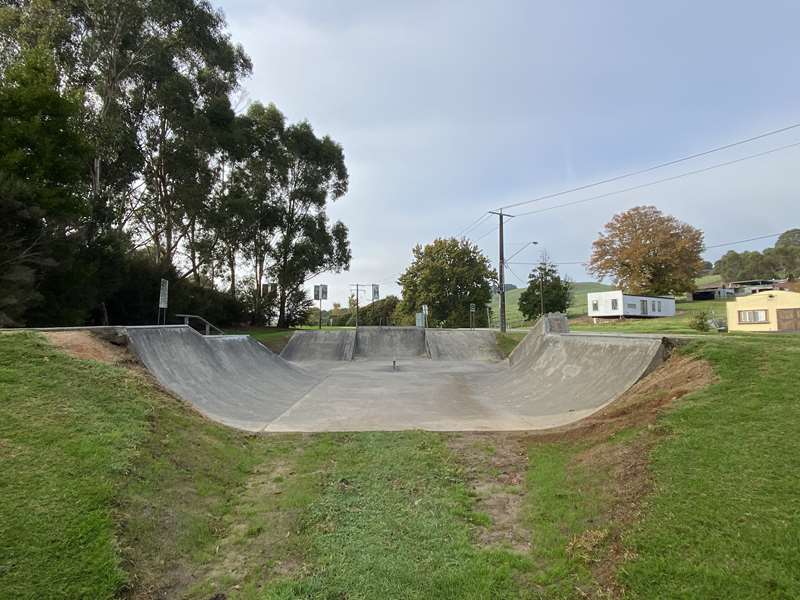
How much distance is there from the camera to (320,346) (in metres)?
24.4

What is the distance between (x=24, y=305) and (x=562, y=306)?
158ft

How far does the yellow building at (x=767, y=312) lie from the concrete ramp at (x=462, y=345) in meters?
18.1

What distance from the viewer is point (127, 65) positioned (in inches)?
809

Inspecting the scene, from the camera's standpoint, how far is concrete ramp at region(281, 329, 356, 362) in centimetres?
2320

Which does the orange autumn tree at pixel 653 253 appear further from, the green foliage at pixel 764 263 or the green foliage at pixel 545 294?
the green foliage at pixel 764 263

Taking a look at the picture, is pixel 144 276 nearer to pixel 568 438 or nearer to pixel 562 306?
pixel 568 438

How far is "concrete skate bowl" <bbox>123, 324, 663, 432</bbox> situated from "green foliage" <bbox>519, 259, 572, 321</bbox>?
115 feet

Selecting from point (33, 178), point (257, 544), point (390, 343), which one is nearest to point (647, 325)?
point (390, 343)

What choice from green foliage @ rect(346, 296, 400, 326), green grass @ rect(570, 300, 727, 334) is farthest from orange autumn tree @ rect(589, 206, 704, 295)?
green foliage @ rect(346, 296, 400, 326)

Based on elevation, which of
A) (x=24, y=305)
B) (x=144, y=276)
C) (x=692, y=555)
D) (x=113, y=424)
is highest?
(x=144, y=276)

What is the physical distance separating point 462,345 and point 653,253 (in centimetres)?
3837

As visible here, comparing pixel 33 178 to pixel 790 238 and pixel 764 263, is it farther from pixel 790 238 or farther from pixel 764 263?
pixel 790 238

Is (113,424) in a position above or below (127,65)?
below

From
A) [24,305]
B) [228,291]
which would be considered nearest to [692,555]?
[24,305]
